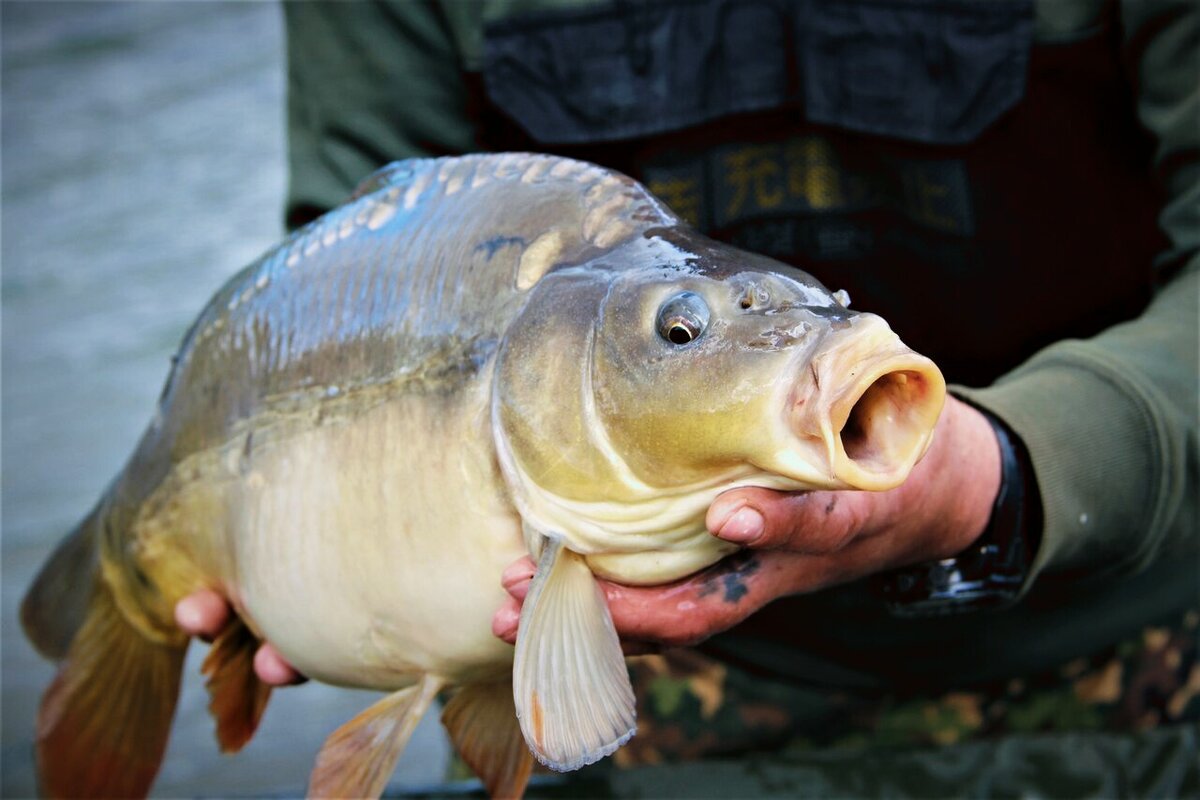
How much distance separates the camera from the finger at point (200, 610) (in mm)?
1161

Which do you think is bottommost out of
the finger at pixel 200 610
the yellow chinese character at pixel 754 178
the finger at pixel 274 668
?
the finger at pixel 274 668

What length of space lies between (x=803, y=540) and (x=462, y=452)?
23 cm

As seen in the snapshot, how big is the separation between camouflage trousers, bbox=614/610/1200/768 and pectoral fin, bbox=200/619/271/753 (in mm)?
502

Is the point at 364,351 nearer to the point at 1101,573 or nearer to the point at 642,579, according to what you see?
the point at 642,579

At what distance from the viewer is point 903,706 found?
1547 millimetres

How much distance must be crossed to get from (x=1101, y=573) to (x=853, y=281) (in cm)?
39

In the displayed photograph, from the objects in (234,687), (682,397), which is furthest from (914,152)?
(234,687)

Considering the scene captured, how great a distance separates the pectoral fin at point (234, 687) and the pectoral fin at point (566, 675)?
1.56ft

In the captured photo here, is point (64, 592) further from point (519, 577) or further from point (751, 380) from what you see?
point (751, 380)

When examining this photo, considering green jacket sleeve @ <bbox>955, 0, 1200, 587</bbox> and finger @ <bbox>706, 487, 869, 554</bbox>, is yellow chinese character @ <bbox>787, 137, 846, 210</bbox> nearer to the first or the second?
green jacket sleeve @ <bbox>955, 0, 1200, 587</bbox>

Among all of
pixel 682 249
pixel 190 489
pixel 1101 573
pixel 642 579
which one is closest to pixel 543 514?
pixel 642 579

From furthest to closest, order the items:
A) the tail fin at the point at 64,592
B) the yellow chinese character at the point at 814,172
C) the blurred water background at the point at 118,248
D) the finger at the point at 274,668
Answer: the blurred water background at the point at 118,248
the yellow chinese character at the point at 814,172
the tail fin at the point at 64,592
the finger at the point at 274,668

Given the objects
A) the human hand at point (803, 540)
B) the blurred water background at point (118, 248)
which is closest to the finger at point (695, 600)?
the human hand at point (803, 540)

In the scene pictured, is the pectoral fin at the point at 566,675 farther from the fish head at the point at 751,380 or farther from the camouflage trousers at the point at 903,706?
the camouflage trousers at the point at 903,706
